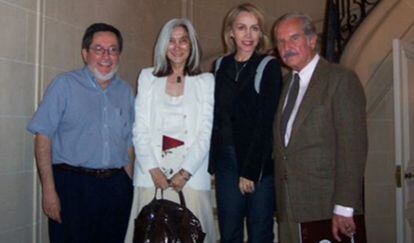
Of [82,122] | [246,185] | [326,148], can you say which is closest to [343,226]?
[326,148]

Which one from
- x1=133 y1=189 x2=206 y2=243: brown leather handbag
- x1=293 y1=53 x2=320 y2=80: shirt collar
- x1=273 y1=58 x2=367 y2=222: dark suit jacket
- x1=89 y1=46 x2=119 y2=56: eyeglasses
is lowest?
x1=133 y1=189 x2=206 y2=243: brown leather handbag

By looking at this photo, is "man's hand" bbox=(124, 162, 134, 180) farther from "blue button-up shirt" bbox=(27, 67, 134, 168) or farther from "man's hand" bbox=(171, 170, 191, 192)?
"man's hand" bbox=(171, 170, 191, 192)

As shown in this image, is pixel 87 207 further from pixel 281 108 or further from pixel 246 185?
pixel 281 108

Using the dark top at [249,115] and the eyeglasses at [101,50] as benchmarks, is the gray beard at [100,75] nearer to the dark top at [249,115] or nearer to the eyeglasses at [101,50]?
the eyeglasses at [101,50]

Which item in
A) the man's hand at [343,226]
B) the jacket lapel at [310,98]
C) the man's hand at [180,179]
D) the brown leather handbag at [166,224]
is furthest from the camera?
the man's hand at [180,179]

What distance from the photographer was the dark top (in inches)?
83.2

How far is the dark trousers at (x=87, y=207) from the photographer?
2.33 metres

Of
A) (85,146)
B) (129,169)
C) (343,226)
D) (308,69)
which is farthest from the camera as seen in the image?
(129,169)

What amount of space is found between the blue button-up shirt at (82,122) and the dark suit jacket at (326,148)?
90cm

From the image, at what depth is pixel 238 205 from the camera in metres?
2.19

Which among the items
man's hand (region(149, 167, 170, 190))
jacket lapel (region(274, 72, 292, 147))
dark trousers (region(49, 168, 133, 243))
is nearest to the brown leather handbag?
man's hand (region(149, 167, 170, 190))

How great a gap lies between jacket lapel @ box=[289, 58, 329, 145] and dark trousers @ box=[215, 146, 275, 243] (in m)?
0.31

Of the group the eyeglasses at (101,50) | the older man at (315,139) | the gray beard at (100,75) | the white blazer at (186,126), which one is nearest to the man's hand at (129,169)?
the white blazer at (186,126)

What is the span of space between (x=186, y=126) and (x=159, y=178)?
0.94 feet
